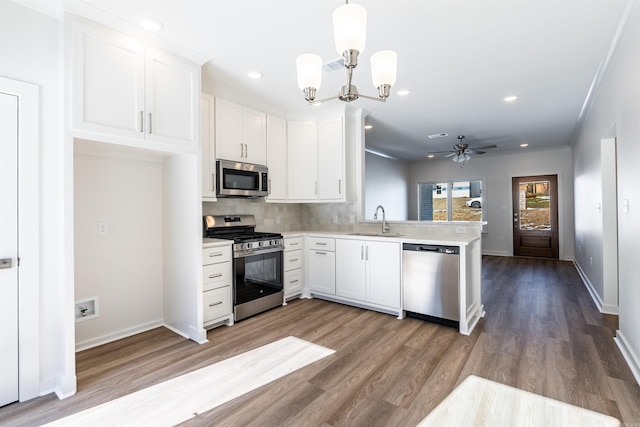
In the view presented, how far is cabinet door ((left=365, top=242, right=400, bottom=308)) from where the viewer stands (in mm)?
3340

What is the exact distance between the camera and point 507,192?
7.64 meters

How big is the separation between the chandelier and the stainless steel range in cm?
196

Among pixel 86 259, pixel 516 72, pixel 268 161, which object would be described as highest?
pixel 516 72

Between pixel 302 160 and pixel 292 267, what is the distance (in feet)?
4.87

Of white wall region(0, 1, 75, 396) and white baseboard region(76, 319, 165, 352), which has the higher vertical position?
white wall region(0, 1, 75, 396)

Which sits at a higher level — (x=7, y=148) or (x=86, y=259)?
(x=7, y=148)

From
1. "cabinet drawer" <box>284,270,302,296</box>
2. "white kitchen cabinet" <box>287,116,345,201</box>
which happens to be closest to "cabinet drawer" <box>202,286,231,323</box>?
"cabinet drawer" <box>284,270,302,296</box>

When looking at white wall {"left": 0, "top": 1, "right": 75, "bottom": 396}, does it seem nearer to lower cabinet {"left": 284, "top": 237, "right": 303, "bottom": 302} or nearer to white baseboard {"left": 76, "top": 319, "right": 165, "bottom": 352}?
white baseboard {"left": 76, "top": 319, "right": 165, "bottom": 352}

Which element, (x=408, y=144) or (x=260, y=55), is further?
(x=408, y=144)

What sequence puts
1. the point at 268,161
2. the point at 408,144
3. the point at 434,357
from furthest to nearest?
the point at 408,144
the point at 268,161
the point at 434,357

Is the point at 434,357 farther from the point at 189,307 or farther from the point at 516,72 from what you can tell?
the point at 516,72

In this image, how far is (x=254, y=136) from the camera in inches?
149

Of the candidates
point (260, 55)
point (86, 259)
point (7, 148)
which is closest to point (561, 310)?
point (260, 55)

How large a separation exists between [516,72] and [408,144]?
351 cm
